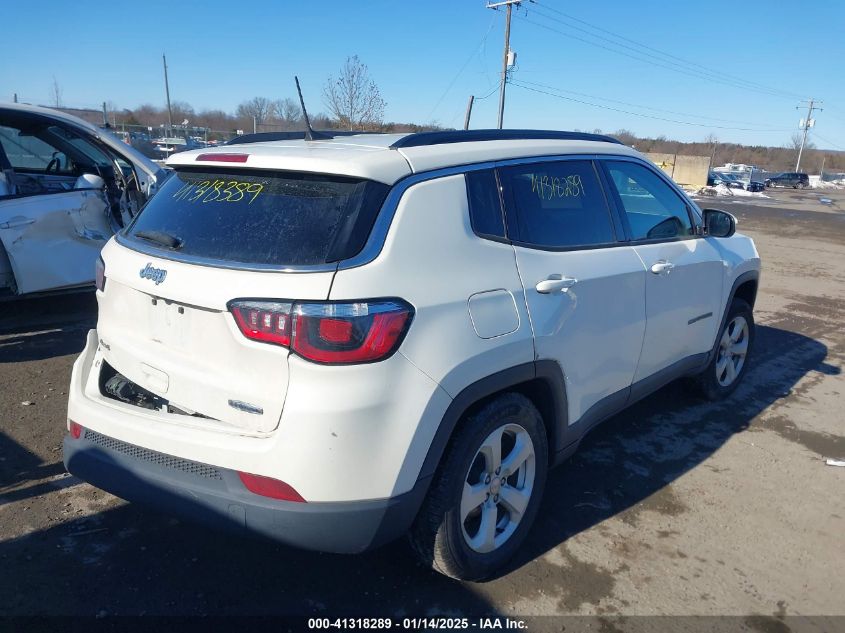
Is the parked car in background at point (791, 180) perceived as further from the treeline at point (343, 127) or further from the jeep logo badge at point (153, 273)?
the jeep logo badge at point (153, 273)

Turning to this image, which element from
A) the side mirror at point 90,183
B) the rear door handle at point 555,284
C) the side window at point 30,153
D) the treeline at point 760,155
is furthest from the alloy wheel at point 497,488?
the treeline at point 760,155

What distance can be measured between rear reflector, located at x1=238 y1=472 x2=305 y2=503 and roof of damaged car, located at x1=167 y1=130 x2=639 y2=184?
114 centimetres

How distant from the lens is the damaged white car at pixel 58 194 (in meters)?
5.58

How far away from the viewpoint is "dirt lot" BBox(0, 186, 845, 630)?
2723 millimetres

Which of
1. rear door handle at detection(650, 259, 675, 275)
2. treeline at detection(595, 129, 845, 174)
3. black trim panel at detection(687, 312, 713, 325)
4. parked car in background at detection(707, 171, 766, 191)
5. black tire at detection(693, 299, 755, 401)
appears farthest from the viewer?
treeline at detection(595, 129, 845, 174)

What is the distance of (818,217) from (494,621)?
28031 millimetres

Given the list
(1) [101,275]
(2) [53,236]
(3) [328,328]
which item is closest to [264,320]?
(3) [328,328]

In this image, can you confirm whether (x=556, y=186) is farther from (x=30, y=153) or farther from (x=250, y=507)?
(x=30, y=153)

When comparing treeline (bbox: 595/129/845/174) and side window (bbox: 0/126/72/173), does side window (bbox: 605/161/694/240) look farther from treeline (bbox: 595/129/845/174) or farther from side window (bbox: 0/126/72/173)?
treeline (bbox: 595/129/845/174)

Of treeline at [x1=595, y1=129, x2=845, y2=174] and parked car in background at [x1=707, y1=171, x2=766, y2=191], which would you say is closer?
parked car in background at [x1=707, y1=171, x2=766, y2=191]

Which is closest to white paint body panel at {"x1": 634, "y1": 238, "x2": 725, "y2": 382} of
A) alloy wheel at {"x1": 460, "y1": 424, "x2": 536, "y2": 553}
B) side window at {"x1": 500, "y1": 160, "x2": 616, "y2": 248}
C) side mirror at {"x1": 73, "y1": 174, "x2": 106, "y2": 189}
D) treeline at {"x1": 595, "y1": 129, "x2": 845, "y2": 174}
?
side window at {"x1": 500, "y1": 160, "x2": 616, "y2": 248}

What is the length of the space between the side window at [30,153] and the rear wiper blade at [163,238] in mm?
4581

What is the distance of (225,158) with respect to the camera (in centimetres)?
274

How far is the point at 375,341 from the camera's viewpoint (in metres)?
2.24
